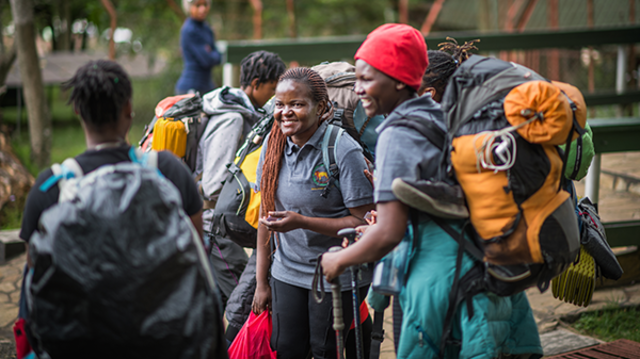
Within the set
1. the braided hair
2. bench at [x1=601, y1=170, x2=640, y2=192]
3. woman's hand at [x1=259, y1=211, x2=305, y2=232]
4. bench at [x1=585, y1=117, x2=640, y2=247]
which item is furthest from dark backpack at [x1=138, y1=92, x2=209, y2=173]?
bench at [x1=601, y1=170, x2=640, y2=192]

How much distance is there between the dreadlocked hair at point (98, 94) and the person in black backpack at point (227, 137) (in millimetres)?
1454

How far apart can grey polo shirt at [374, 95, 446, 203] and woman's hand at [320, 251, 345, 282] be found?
304 mm

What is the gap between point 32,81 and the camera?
27.6ft

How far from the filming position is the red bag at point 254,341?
9.27 feet

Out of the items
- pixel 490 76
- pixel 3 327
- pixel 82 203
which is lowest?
pixel 3 327

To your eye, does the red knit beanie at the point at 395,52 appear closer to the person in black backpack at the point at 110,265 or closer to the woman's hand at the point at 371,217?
the woman's hand at the point at 371,217

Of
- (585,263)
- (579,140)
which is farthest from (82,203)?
(585,263)

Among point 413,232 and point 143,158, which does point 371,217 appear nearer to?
point 413,232

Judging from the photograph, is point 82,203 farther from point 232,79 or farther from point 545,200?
point 232,79

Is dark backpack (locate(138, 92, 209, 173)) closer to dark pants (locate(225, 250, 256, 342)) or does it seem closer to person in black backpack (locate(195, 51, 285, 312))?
person in black backpack (locate(195, 51, 285, 312))

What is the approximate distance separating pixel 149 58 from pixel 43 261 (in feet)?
37.8

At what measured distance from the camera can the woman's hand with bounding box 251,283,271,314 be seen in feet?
9.64

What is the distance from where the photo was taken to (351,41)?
7.34 meters

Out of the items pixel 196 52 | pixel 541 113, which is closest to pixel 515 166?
pixel 541 113
